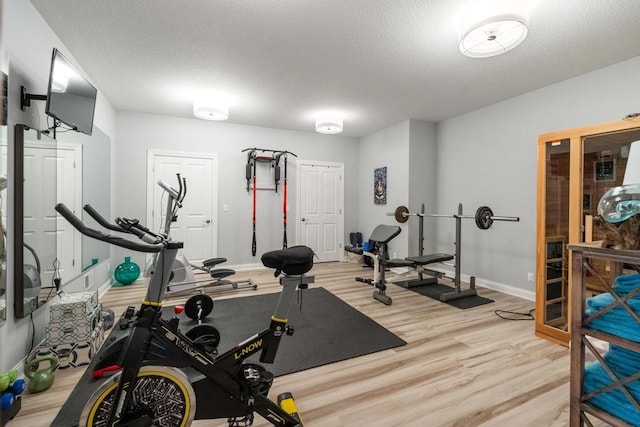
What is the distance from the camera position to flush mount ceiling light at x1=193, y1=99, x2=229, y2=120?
161 inches

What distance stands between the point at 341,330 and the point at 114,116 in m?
4.83

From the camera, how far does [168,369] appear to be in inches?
52.3

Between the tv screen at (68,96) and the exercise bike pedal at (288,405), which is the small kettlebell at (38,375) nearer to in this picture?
the exercise bike pedal at (288,405)

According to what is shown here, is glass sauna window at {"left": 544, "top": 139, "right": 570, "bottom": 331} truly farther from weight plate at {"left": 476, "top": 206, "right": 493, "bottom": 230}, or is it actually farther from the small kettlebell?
the small kettlebell

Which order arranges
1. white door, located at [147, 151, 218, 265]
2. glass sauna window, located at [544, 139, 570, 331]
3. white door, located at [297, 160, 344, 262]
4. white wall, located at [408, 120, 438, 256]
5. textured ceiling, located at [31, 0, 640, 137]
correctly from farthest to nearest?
white door, located at [297, 160, 344, 262], white wall, located at [408, 120, 438, 256], white door, located at [147, 151, 218, 265], glass sauna window, located at [544, 139, 570, 331], textured ceiling, located at [31, 0, 640, 137]

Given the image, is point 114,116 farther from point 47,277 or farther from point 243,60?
point 47,277

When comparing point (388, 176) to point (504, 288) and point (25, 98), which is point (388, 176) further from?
point (25, 98)

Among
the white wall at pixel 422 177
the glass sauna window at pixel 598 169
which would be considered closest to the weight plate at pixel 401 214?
the white wall at pixel 422 177

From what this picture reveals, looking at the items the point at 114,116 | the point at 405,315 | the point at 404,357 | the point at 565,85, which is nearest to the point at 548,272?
the point at 405,315

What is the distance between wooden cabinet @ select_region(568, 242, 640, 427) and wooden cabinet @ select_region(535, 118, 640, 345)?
134 centimetres

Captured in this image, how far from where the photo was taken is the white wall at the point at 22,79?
1986 mm

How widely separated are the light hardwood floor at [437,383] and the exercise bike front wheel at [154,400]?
0.42m

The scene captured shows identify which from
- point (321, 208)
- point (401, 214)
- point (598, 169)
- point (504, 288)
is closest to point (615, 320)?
point (598, 169)

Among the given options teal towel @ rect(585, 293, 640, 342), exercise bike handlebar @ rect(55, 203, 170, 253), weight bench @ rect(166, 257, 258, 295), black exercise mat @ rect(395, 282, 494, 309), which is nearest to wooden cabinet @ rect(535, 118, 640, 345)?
black exercise mat @ rect(395, 282, 494, 309)
